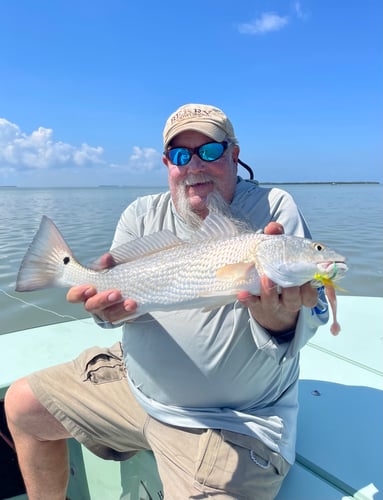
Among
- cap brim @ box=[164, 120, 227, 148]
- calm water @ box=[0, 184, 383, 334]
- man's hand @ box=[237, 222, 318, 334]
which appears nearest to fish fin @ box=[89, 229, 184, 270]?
man's hand @ box=[237, 222, 318, 334]

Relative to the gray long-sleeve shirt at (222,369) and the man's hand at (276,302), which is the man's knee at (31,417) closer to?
the gray long-sleeve shirt at (222,369)

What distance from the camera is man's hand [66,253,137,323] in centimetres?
214

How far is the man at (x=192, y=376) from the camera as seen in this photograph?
2.02 metres

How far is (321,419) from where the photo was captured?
2.61 m

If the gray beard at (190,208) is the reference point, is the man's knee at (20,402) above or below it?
below

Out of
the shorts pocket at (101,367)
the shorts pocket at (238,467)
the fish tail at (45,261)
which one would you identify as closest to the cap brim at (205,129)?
the fish tail at (45,261)

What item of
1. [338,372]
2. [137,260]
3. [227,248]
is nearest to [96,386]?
[137,260]

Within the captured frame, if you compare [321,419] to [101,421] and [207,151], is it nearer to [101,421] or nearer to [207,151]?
[101,421]

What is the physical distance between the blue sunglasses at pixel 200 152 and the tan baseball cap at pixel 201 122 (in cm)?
5

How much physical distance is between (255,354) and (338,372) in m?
1.39

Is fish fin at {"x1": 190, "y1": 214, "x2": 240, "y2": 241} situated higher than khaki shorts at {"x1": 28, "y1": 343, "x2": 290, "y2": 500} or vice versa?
fish fin at {"x1": 190, "y1": 214, "x2": 240, "y2": 241}

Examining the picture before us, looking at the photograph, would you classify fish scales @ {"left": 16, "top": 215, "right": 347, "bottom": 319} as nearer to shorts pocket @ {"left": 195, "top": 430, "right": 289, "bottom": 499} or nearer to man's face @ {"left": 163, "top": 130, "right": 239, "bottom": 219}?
man's face @ {"left": 163, "top": 130, "right": 239, "bottom": 219}

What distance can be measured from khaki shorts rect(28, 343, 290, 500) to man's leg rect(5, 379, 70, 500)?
81 millimetres

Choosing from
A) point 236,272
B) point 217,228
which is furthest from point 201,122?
point 236,272
